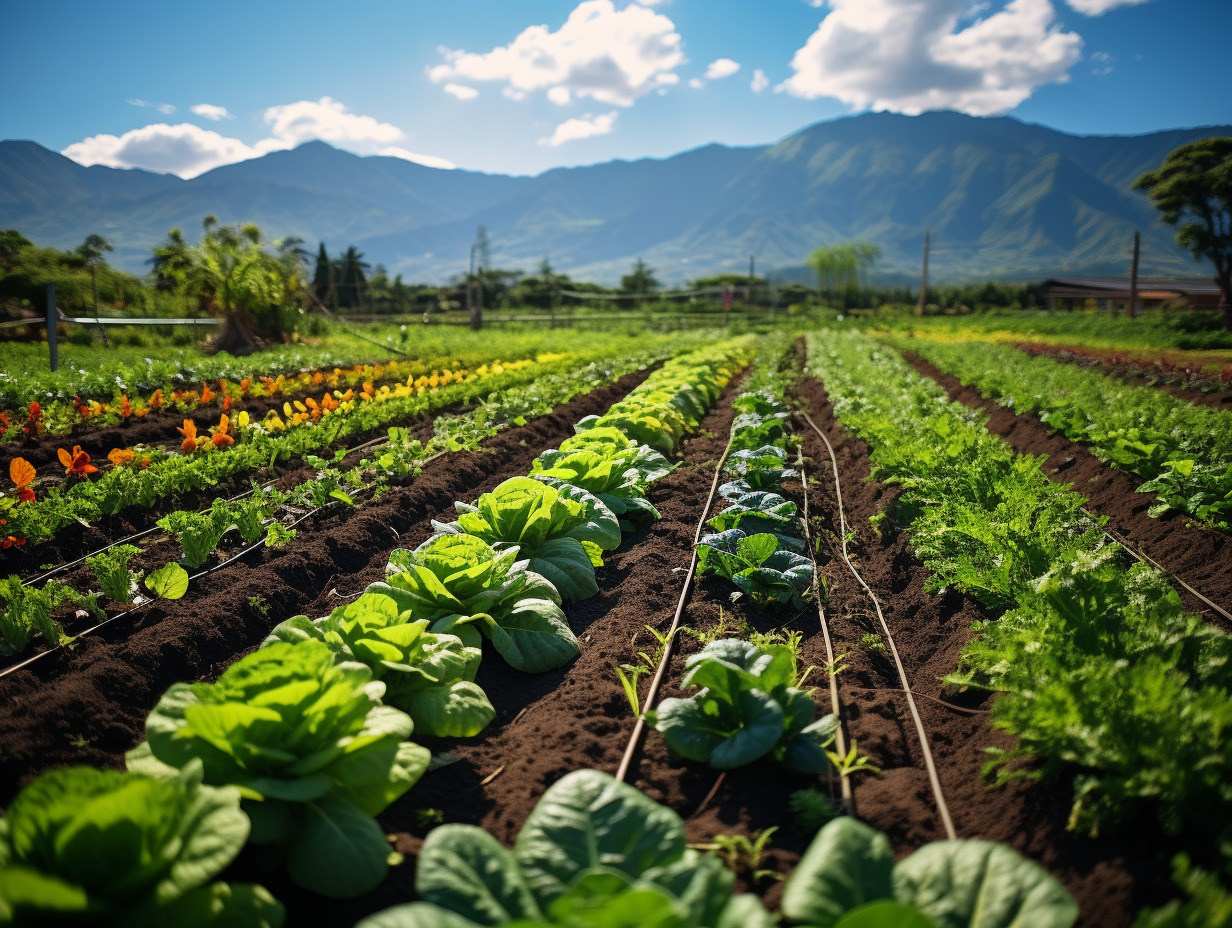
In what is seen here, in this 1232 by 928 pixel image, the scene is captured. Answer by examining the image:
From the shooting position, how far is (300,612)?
3.91 metres

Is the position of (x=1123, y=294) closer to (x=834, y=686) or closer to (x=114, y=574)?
(x=834, y=686)

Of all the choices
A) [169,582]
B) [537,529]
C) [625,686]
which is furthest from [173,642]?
[625,686]

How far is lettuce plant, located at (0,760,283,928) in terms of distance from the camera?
1.52m

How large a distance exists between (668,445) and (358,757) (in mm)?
5189

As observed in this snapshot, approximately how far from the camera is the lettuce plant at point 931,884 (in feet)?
4.88

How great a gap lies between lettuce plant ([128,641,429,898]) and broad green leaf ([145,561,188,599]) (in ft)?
5.55

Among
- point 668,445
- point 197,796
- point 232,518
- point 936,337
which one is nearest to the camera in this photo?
point 197,796

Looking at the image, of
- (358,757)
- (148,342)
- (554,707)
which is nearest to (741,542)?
(554,707)

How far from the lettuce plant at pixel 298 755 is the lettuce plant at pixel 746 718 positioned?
3.22 feet

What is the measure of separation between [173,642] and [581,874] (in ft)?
8.47

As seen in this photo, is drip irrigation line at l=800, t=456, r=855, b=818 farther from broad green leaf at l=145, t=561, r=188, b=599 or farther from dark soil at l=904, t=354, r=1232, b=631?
broad green leaf at l=145, t=561, r=188, b=599

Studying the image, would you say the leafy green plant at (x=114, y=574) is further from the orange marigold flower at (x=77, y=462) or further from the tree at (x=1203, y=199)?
the tree at (x=1203, y=199)

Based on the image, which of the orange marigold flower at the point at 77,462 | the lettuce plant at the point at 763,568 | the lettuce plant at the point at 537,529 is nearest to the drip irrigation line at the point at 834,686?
→ the lettuce plant at the point at 763,568

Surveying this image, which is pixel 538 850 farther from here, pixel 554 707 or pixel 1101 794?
pixel 1101 794
